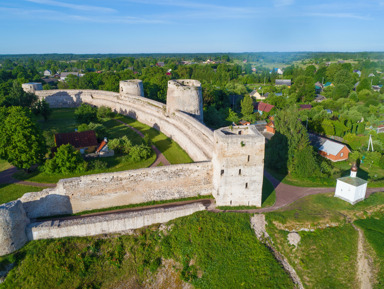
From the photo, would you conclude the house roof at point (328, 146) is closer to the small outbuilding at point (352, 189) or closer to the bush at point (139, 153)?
the small outbuilding at point (352, 189)

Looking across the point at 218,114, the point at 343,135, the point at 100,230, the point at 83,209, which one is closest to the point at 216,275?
the point at 100,230

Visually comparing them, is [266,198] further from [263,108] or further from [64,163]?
[263,108]

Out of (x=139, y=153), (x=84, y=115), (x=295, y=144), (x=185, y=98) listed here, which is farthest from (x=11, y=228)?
(x=84, y=115)

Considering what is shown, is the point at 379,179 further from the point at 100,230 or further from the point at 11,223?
the point at 11,223

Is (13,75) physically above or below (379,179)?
above

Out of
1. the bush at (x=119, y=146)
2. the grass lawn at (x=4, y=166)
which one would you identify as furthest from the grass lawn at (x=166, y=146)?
the grass lawn at (x=4, y=166)

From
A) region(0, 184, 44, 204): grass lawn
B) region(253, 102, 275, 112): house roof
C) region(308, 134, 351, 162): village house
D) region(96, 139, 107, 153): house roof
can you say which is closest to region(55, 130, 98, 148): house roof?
region(96, 139, 107, 153): house roof

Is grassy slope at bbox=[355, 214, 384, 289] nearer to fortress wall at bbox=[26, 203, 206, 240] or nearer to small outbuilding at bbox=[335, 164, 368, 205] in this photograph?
small outbuilding at bbox=[335, 164, 368, 205]
